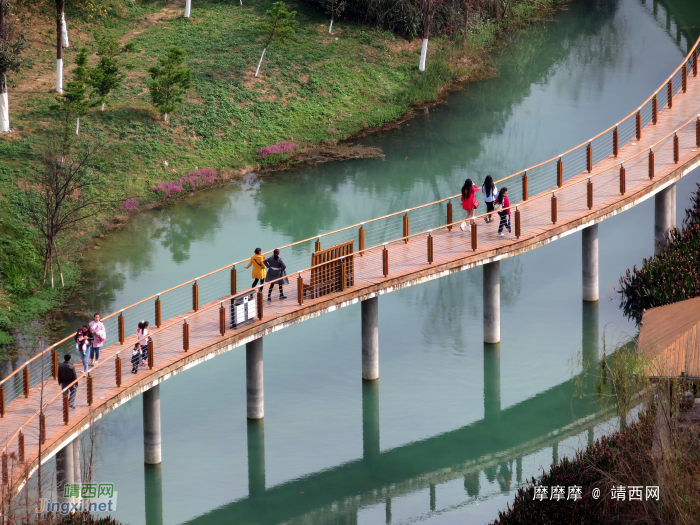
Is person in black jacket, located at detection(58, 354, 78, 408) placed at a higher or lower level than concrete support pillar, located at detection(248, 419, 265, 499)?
higher

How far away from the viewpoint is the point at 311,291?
38469mm

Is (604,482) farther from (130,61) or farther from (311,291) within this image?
(130,61)

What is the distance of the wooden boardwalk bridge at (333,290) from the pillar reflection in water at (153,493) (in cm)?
31

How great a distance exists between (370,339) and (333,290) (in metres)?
3.18

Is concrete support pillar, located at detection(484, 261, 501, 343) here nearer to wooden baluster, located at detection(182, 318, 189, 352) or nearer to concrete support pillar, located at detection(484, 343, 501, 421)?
concrete support pillar, located at detection(484, 343, 501, 421)

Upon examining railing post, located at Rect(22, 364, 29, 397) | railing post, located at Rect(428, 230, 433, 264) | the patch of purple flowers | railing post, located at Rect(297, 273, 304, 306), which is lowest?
railing post, located at Rect(22, 364, 29, 397)

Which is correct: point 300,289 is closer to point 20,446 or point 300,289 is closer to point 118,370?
point 118,370

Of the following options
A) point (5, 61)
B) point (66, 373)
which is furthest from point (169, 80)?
point (66, 373)

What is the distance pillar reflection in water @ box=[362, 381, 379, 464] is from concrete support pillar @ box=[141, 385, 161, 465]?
602cm

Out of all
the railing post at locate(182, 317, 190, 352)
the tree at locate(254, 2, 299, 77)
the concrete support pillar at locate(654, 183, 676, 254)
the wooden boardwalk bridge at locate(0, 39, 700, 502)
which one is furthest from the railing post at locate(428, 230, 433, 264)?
the tree at locate(254, 2, 299, 77)

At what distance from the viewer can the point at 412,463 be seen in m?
38.6

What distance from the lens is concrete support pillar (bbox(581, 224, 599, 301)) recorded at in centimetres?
4581

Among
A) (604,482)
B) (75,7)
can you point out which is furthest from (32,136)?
(604,482)

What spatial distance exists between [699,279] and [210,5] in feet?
115
